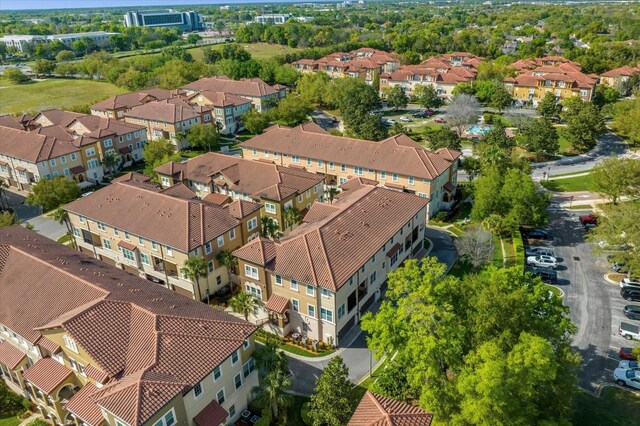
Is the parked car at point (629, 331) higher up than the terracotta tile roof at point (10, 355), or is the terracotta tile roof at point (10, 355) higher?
the terracotta tile roof at point (10, 355)

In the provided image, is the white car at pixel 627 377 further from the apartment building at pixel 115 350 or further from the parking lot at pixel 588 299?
the apartment building at pixel 115 350

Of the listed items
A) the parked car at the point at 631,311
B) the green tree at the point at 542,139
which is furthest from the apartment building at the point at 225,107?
the parked car at the point at 631,311

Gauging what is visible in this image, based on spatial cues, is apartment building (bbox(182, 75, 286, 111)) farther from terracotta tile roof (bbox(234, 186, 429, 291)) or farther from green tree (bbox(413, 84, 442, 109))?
Answer: terracotta tile roof (bbox(234, 186, 429, 291))

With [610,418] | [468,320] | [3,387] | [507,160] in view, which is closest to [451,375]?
[468,320]

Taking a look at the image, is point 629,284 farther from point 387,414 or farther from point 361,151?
point 361,151

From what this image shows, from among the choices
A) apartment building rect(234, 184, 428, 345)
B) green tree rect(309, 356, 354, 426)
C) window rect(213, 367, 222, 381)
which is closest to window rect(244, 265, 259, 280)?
apartment building rect(234, 184, 428, 345)

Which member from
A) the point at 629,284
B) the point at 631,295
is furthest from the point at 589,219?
the point at 631,295
